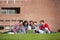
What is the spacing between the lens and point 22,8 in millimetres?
25656

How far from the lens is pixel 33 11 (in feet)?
84.2

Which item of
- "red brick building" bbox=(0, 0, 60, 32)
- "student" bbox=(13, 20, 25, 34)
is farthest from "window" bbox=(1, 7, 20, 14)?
"student" bbox=(13, 20, 25, 34)

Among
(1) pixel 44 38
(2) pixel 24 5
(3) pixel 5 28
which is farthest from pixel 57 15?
(1) pixel 44 38

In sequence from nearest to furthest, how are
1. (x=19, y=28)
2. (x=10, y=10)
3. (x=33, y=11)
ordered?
(x=19, y=28) < (x=33, y=11) < (x=10, y=10)

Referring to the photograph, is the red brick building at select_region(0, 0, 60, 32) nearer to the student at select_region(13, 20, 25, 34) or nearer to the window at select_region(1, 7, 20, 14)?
the window at select_region(1, 7, 20, 14)

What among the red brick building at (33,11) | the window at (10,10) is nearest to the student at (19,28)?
the red brick building at (33,11)

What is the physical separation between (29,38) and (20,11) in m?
17.1

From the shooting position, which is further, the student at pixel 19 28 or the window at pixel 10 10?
the window at pixel 10 10

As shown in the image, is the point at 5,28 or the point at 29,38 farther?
the point at 5,28

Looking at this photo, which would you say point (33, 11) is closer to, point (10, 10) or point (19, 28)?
point (10, 10)

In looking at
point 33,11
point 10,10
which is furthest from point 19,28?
point 10,10

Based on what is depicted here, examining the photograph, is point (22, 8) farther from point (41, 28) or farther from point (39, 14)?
point (41, 28)

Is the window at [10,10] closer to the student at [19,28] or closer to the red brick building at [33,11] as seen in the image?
the red brick building at [33,11]

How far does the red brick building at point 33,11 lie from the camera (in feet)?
83.3
